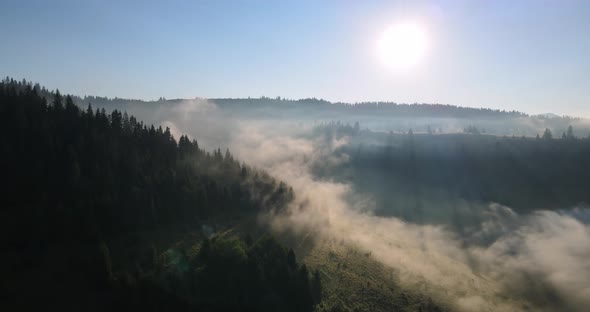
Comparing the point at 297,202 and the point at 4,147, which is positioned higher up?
the point at 4,147

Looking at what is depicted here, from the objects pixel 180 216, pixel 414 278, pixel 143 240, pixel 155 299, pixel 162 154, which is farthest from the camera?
pixel 162 154

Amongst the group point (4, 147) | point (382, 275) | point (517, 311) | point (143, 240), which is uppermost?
point (4, 147)

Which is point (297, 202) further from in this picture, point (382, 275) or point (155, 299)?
point (155, 299)

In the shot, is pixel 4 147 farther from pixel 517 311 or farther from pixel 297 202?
pixel 517 311

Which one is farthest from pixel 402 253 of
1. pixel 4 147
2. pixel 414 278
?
pixel 4 147

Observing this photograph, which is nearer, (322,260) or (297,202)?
(322,260)

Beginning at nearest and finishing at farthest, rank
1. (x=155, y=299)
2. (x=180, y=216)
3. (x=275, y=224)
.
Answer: (x=155, y=299), (x=180, y=216), (x=275, y=224)
